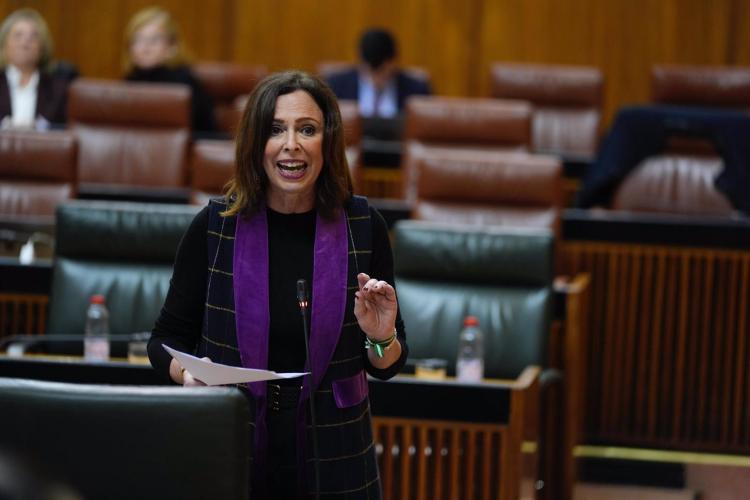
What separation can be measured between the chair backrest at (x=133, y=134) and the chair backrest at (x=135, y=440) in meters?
4.07

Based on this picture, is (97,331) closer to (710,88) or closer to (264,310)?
(264,310)

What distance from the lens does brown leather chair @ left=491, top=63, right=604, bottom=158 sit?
6812 millimetres

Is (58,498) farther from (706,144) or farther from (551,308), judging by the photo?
(706,144)

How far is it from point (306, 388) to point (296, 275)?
172 millimetres

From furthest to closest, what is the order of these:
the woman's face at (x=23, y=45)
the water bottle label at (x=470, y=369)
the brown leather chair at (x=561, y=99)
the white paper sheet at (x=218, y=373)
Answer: the brown leather chair at (x=561, y=99)
the woman's face at (x=23, y=45)
the water bottle label at (x=470, y=369)
the white paper sheet at (x=218, y=373)

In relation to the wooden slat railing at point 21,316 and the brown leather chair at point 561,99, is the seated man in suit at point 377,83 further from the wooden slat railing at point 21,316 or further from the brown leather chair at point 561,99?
the wooden slat railing at point 21,316

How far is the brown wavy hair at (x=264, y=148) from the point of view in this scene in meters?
2.09

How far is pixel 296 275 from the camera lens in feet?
6.86

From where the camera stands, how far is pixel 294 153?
2.08 meters

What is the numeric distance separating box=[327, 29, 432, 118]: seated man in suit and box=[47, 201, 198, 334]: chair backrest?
2.87 metres

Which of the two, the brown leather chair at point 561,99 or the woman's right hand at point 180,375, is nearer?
the woman's right hand at point 180,375

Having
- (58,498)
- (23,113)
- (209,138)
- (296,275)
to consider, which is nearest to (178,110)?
(209,138)

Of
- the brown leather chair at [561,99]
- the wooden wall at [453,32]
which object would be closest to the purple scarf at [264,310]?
the brown leather chair at [561,99]

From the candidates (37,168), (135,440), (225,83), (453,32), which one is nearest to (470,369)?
(135,440)
